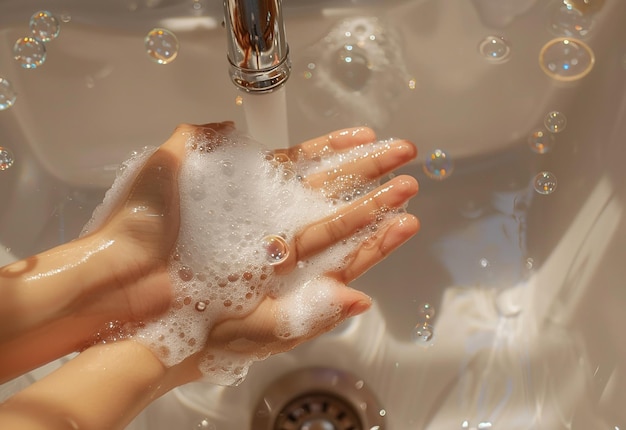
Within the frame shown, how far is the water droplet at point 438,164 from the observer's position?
71cm

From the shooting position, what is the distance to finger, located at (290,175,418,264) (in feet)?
2.14

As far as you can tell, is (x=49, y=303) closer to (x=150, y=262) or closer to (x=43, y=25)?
(x=150, y=262)

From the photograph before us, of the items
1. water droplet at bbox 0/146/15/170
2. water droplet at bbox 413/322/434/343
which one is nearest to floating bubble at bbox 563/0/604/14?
water droplet at bbox 413/322/434/343

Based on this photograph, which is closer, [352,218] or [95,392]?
[95,392]


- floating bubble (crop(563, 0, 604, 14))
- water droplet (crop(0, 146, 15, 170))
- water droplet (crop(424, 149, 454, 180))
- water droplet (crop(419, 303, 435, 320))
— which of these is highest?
floating bubble (crop(563, 0, 604, 14))

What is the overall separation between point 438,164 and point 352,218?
0.12m

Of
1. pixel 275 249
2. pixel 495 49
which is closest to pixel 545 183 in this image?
pixel 495 49

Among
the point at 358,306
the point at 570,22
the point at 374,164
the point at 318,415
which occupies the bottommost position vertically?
the point at 318,415

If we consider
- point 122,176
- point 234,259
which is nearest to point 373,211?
point 234,259

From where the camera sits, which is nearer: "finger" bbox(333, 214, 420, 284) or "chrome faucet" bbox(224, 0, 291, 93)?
"chrome faucet" bbox(224, 0, 291, 93)

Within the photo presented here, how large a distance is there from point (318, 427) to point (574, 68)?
0.42 m

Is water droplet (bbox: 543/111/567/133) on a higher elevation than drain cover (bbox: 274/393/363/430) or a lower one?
higher

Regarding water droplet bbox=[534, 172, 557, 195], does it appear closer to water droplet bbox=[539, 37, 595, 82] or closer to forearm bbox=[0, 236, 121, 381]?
water droplet bbox=[539, 37, 595, 82]

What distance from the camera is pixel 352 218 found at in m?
0.66
